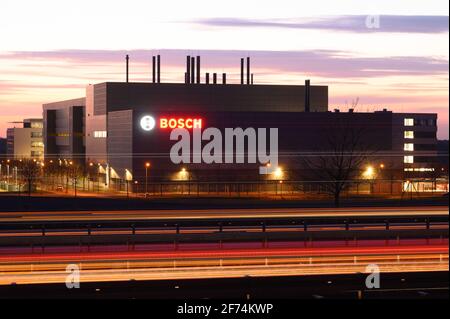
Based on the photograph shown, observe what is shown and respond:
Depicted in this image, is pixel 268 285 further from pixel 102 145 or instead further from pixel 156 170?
pixel 102 145

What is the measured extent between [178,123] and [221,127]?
3481mm

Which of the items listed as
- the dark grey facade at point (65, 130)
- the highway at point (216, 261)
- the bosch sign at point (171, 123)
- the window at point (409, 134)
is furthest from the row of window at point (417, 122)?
the highway at point (216, 261)

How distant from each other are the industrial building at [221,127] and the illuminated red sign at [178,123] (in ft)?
0.26

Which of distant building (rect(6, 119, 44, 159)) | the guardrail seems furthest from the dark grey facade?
the guardrail

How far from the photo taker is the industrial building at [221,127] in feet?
217

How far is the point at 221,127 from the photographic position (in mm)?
68500

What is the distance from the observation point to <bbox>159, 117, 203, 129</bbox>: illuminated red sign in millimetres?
68500

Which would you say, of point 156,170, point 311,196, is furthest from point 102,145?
point 311,196

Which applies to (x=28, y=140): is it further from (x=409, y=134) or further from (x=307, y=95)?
(x=409, y=134)

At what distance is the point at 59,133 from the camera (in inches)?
4222

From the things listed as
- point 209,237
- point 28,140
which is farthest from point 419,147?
point 209,237

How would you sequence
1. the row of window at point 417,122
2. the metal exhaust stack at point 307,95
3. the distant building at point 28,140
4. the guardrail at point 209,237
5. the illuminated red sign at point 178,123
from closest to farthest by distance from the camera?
the guardrail at point 209,237 → the illuminated red sign at point 178,123 → the metal exhaust stack at point 307,95 → the row of window at point 417,122 → the distant building at point 28,140

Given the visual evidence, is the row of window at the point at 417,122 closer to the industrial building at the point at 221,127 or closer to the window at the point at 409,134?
the window at the point at 409,134

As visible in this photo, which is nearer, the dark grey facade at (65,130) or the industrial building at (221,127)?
the industrial building at (221,127)
